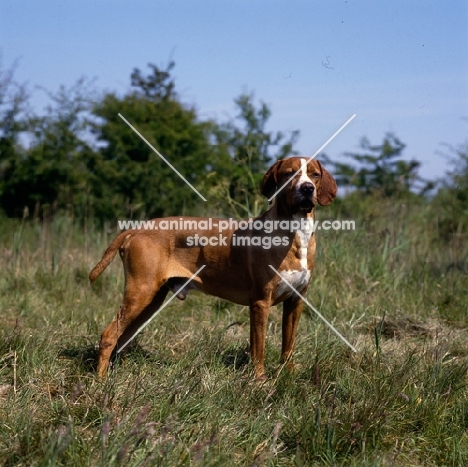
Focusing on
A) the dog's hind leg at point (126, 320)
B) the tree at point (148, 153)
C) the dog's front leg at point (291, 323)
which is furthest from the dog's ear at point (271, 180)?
the tree at point (148, 153)

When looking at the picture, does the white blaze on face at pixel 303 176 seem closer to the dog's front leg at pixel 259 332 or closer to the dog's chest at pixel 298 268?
the dog's chest at pixel 298 268

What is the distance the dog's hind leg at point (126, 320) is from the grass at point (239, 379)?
0.50ft

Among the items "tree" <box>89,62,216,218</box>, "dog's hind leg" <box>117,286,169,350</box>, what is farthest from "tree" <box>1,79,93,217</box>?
"dog's hind leg" <box>117,286,169,350</box>

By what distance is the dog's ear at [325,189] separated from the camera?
534 centimetres

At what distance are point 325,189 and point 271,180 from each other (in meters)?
0.42

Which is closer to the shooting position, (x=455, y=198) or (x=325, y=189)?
(x=325, y=189)

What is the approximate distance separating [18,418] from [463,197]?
9525 mm

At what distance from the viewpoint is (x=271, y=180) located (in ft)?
17.8

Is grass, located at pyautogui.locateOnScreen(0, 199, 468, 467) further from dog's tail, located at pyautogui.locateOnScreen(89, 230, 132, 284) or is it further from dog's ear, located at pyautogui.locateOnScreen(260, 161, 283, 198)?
dog's ear, located at pyautogui.locateOnScreen(260, 161, 283, 198)

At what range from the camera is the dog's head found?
16.6ft

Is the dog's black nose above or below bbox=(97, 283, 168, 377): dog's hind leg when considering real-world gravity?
above

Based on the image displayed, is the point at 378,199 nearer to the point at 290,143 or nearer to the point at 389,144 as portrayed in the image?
the point at 290,143

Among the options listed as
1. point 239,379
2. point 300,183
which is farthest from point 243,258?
point 239,379

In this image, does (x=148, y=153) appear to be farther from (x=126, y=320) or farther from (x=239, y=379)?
(x=239, y=379)
